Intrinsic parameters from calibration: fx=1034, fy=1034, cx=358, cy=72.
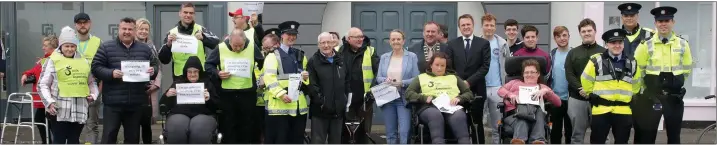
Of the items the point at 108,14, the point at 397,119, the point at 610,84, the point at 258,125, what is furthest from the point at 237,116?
the point at 108,14

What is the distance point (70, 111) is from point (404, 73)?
10.6ft

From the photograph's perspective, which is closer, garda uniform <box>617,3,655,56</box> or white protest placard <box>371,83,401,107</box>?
white protest placard <box>371,83,401,107</box>

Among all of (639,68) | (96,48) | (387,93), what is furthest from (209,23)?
(639,68)

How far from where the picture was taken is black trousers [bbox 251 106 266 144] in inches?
401

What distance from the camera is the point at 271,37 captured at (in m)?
10.3

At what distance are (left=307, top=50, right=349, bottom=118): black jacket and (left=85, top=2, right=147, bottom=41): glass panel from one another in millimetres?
4643

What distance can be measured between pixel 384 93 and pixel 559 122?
1.82 metres

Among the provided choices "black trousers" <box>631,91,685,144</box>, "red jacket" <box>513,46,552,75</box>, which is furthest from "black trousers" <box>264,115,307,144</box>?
"black trousers" <box>631,91,685,144</box>

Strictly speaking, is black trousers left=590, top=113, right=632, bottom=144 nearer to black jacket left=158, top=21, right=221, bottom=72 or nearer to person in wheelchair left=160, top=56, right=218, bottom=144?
person in wheelchair left=160, top=56, right=218, bottom=144

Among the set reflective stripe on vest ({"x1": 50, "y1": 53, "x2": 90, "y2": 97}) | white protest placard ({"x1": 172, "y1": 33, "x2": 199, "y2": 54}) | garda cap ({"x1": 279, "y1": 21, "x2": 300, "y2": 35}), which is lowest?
reflective stripe on vest ({"x1": 50, "y1": 53, "x2": 90, "y2": 97})

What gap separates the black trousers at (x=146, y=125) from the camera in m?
10.3

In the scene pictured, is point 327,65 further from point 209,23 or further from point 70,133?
point 209,23

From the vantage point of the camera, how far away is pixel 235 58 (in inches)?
388

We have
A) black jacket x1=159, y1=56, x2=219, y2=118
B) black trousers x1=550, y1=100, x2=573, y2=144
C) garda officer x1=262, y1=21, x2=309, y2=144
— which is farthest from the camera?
black trousers x1=550, y1=100, x2=573, y2=144
